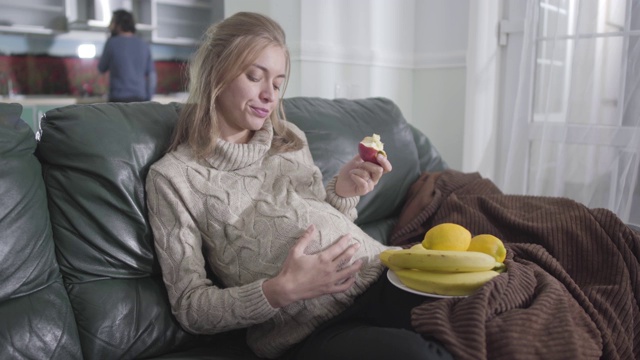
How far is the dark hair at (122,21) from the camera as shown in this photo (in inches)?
177

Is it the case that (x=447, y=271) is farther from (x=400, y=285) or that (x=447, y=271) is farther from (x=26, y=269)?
(x=26, y=269)

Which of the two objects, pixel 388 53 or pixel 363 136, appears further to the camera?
pixel 388 53

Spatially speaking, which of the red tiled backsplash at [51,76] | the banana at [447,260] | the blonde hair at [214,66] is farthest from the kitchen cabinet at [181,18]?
the banana at [447,260]

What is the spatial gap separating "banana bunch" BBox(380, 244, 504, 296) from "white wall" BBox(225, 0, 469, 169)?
72.9 inches

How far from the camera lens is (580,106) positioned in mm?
2646

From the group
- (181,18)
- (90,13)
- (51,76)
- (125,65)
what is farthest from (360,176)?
(181,18)

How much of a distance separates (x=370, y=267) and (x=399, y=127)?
36.4 inches

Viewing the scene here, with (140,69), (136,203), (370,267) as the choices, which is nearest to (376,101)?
(370,267)

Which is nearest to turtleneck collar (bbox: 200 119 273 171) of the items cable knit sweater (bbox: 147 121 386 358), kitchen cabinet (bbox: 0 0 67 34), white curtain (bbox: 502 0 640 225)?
cable knit sweater (bbox: 147 121 386 358)

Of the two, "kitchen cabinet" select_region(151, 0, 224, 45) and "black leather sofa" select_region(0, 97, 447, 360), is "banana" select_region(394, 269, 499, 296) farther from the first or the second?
"kitchen cabinet" select_region(151, 0, 224, 45)

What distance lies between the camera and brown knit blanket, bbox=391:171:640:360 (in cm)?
111

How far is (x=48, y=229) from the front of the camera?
4.52ft

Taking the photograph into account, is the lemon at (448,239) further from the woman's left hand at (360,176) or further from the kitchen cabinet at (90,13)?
the kitchen cabinet at (90,13)

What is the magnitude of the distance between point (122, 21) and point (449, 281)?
3964 millimetres
